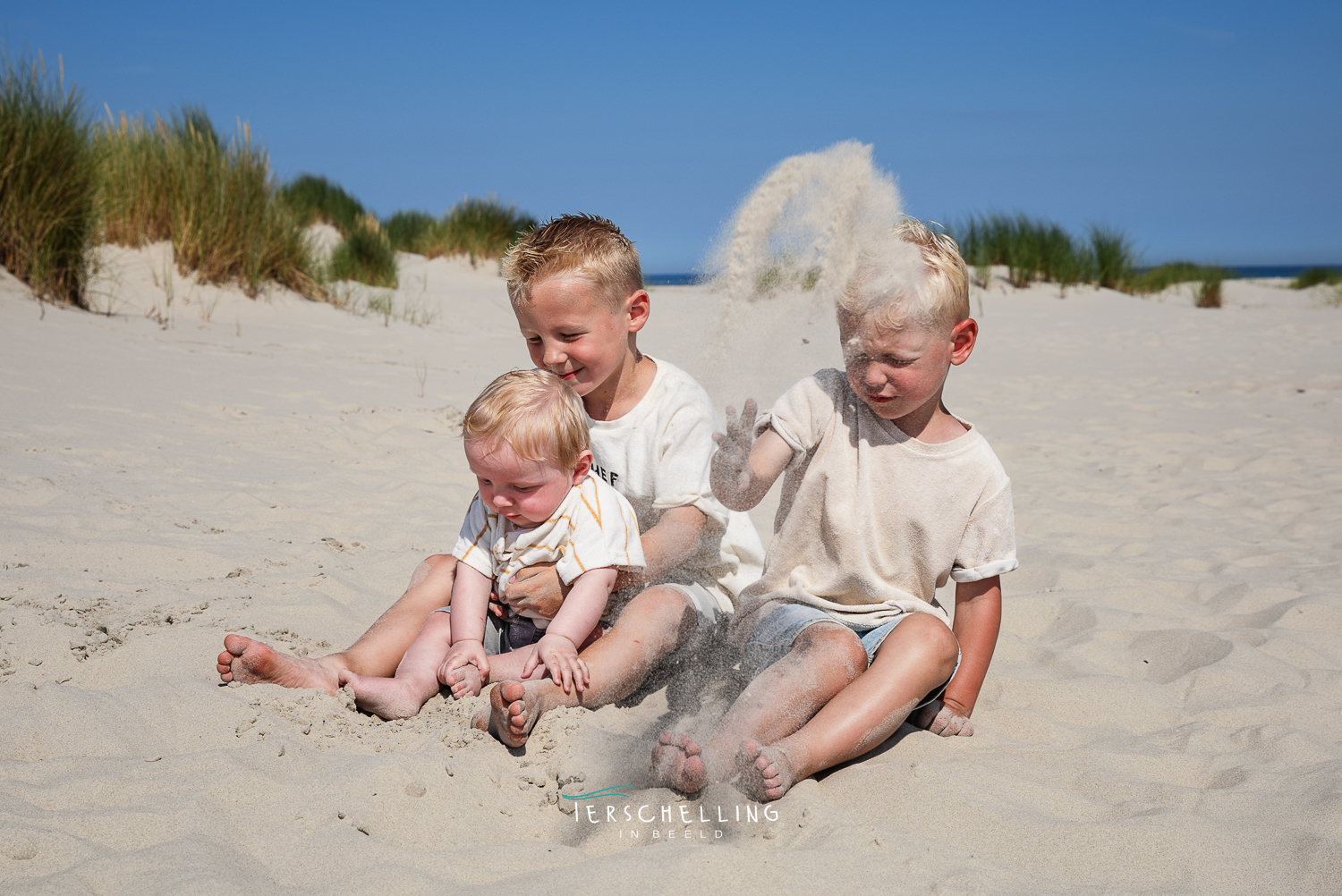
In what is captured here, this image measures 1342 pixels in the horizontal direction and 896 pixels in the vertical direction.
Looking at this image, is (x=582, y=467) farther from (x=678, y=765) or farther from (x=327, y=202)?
(x=327, y=202)

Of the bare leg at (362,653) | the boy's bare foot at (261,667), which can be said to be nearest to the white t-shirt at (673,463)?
the bare leg at (362,653)

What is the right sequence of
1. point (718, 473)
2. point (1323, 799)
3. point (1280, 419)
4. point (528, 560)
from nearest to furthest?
point (1323, 799) < point (718, 473) < point (528, 560) < point (1280, 419)

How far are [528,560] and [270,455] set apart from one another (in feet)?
8.21

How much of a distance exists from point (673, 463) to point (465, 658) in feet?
2.23

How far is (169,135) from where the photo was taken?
8.21 m

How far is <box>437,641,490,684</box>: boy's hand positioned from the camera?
6.80 feet

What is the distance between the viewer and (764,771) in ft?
5.53

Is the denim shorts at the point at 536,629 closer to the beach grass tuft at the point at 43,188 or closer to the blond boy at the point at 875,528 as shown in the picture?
the blond boy at the point at 875,528

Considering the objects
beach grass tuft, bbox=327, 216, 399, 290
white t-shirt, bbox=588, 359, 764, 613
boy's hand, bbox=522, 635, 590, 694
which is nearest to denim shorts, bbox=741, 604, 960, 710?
white t-shirt, bbox=588, 359, 764, 613

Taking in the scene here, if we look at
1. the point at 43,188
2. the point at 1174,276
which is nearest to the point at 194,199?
the point at 43,188

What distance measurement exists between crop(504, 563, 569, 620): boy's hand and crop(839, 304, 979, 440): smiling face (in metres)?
0.84

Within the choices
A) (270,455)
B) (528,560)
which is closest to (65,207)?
(270,455)

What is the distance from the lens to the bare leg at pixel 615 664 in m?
1.81

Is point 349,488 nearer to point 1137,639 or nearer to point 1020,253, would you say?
point 1137,639
